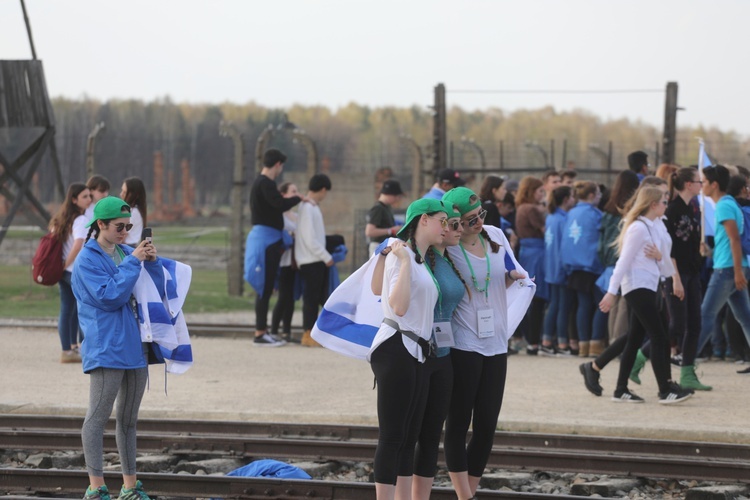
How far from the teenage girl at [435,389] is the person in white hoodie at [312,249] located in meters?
7.24

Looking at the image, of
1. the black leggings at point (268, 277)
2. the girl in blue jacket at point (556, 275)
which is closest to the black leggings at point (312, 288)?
the black leggings at point (268, 277)

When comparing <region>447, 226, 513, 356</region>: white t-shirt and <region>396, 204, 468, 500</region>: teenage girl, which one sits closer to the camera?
<region>396, 204, 468, 500</region>: teenage girl

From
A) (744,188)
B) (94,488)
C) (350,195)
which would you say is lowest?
(350,195)

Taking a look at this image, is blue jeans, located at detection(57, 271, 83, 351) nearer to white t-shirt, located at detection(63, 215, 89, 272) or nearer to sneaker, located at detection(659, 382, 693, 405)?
white t-shirt, located at detection(63, 215, 89, 272)

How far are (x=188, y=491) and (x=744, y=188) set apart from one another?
683cm

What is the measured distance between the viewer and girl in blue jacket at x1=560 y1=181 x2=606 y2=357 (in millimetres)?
13258

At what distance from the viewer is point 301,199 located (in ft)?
45.6

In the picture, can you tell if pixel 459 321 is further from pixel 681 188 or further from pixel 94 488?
pixel 681 188

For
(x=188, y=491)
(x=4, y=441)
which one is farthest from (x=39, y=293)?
(x=188, y=491)

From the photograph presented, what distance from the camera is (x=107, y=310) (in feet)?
22.3

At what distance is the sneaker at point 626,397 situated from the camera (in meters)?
10.4

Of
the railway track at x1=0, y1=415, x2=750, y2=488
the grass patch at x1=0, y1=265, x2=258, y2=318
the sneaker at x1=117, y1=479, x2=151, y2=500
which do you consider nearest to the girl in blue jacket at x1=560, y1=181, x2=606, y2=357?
the railway track at x1=0, y1=415, x2=750, y2=488

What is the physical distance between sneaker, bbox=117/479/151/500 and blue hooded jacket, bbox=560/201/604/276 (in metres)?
7.30

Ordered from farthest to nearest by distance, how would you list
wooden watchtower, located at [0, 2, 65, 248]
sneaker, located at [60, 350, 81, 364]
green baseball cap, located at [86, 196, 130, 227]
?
wooden watchtower, located at [0, 2, 65, 248], sneaker, located at [60, 350, 81, 364], green baseball cap, located at [86, 196, 130, 227]
